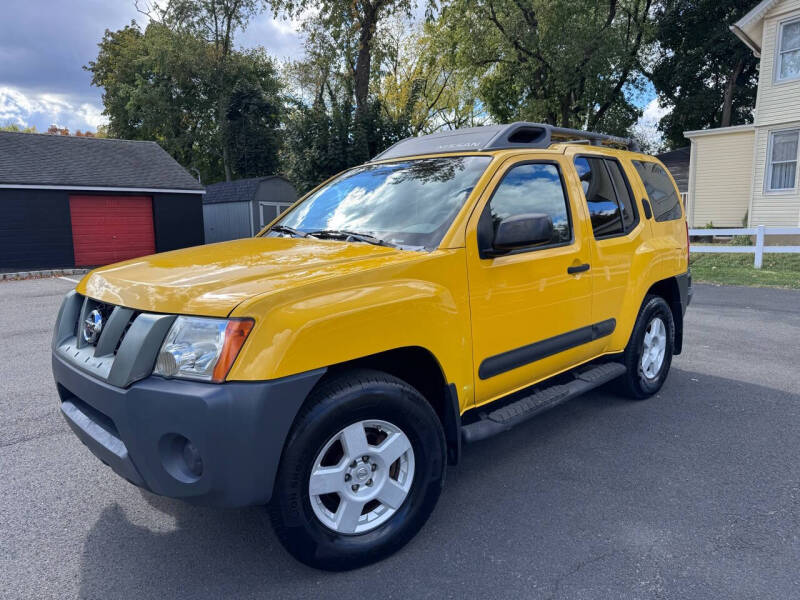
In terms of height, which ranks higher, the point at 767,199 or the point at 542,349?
the point at 767,199

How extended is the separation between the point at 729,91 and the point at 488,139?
30.2 metres

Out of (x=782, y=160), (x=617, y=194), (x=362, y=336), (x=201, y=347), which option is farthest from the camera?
(x=782, y=160)

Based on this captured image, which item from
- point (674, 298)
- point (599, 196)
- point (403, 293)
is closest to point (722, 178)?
point (674, 298)

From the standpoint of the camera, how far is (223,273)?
8.57 feet

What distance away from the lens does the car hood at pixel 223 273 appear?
2.32 m

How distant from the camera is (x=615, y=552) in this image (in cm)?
266

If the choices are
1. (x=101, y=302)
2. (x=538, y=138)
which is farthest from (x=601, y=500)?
(x=101, y=302)

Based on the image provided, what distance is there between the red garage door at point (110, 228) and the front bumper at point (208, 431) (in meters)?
20.7

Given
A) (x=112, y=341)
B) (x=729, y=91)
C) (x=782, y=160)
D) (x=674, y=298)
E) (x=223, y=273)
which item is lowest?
(x=674, y=298)

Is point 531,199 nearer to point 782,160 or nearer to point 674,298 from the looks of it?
point 674,298

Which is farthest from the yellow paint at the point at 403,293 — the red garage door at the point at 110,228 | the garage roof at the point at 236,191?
the garage roof at the point at 236,191

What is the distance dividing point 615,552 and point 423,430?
3.46 ft

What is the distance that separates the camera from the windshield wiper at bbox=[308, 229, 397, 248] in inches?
123

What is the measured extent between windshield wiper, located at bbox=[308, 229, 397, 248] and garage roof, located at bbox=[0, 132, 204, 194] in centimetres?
Answer: 1965
